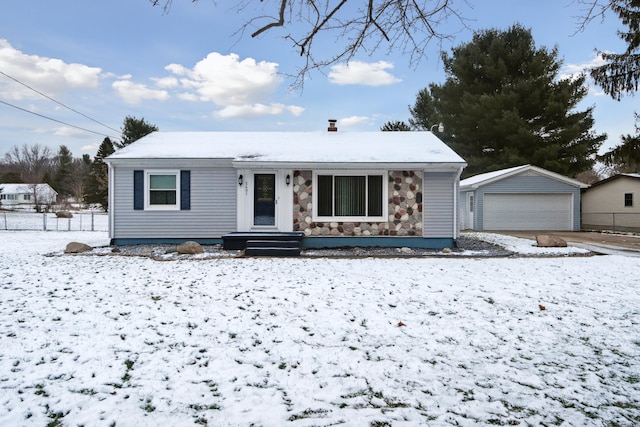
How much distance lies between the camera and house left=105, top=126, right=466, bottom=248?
453 inches

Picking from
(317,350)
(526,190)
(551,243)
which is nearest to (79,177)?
(526,190)

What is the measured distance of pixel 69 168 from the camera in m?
58.2

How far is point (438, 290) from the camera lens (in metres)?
6.04

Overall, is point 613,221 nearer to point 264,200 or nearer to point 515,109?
point 515,109

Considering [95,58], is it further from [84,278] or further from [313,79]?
[313,79]

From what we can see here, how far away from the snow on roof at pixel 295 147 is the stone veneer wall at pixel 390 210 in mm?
606

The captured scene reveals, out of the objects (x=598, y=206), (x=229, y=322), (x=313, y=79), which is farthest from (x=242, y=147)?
(x=598, y=206)

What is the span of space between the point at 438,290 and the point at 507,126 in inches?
844

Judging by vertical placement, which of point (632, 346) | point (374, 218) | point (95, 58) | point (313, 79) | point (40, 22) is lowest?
point (632, 346)

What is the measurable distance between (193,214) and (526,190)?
16148 mm

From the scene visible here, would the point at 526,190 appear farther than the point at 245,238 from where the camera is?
Yes

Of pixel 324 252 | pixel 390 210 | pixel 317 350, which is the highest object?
pixel 390 210

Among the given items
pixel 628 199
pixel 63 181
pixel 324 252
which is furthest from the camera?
pixel 63 181

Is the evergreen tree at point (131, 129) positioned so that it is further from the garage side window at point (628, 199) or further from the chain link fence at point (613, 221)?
the garage side window at point (628, 199)
